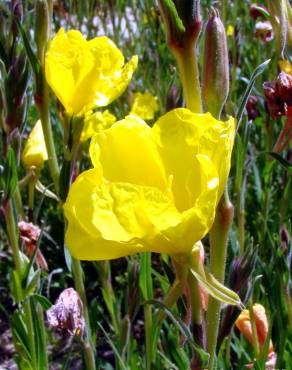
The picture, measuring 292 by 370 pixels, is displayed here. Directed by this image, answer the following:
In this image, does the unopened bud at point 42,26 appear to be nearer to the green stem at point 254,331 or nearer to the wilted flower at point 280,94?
the wilted flower at point 280,94

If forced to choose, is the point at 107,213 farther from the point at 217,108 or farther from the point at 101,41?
the point at 101,41

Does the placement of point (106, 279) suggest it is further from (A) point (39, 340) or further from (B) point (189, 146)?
(B) point (189, 146)

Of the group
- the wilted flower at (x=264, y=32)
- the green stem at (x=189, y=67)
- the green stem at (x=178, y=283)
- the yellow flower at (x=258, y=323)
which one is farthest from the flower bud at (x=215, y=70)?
the wilted flower at (x=264, y=32)

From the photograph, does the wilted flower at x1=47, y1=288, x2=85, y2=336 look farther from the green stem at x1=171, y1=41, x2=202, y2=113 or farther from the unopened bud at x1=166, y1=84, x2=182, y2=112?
the green stem at x1=171, y1=41, x2=202, y2=113

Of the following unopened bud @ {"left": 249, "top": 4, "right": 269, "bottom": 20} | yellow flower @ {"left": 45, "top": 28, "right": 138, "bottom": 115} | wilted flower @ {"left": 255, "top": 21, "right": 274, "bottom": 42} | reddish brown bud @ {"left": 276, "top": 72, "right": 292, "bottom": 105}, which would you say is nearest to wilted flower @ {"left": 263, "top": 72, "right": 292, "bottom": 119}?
reddish brown bud @ {"left": 276, "top": 72, "right": 292, "bottom": 105}

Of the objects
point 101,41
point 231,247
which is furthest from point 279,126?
point 101,41

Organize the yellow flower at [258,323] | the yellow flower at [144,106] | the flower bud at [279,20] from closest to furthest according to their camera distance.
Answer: the flower bud at [279,20]
the yellow flower at [258,323]
the yellow flower at [144,106]

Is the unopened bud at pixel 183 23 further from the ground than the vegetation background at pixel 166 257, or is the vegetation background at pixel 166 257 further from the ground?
the unopened bud at pixel 183 23
